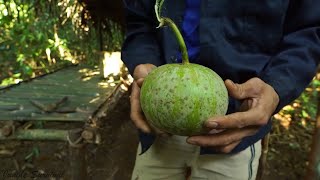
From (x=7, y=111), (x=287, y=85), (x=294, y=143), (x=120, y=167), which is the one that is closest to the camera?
(x=287, y=85)

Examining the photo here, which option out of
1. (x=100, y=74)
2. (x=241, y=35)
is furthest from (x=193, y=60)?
(x=100, y=74)

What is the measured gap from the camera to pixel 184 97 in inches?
35.6

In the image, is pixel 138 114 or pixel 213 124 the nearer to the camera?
pixel 213 124

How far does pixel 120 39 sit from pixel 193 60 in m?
1.72

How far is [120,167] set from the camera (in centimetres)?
335

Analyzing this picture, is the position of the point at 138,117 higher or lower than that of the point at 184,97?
lower

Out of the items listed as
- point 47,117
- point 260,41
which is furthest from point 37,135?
point 260,41

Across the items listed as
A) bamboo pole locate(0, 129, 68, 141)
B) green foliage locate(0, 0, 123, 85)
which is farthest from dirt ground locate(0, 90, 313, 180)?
green foliage locate(0, 0, 123, 85)

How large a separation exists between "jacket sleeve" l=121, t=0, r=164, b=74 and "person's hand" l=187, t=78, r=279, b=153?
439mm

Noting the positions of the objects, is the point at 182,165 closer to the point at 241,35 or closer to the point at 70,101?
the point at 241,35

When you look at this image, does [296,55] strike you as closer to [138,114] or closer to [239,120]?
[239,120]

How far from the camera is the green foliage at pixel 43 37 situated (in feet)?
8.95

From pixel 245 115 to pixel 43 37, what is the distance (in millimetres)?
4303

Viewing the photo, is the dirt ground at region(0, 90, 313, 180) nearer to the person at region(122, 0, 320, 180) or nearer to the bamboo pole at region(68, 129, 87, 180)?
the bamboo pole at region(68, 129, 87, 180)
